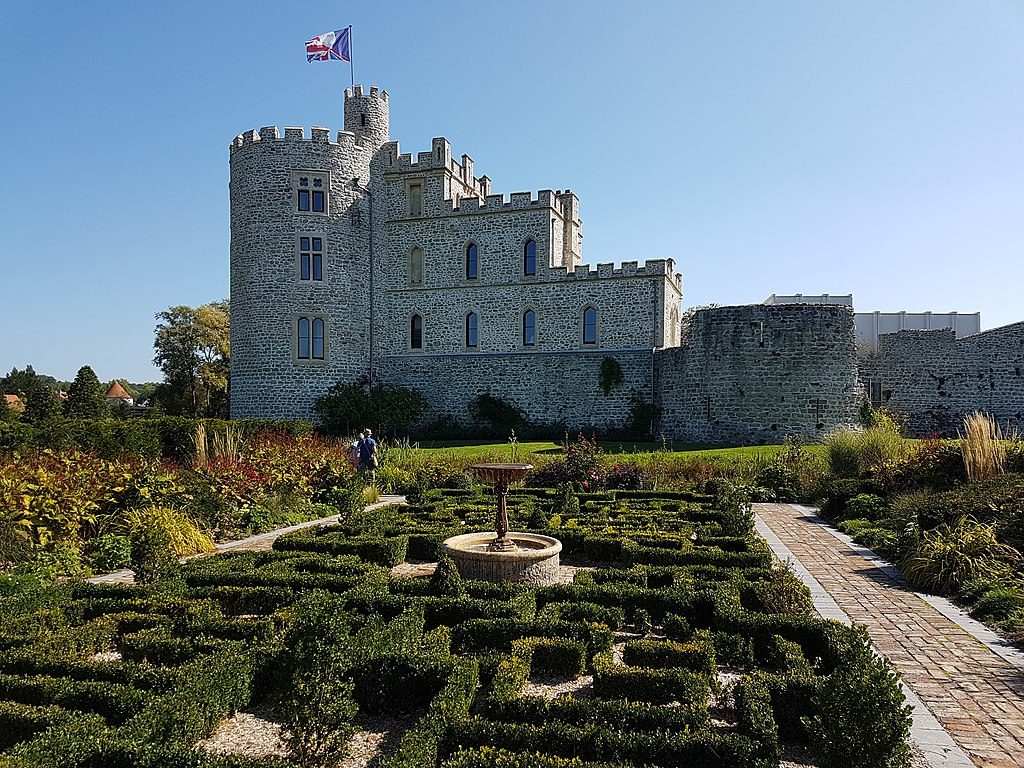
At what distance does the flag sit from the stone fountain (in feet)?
88.6

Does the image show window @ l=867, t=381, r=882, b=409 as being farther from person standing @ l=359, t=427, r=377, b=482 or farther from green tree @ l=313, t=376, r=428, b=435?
person standing @ l=359, t=427, r=377, b=482

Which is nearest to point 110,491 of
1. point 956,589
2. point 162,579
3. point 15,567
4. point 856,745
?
point 15,567

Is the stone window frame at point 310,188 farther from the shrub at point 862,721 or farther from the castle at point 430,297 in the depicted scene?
the shrub at point 862,721

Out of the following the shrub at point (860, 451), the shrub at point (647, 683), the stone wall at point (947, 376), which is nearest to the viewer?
the shrub at point (647, 683)

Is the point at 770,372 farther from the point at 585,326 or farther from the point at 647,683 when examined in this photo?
the point at 647,683

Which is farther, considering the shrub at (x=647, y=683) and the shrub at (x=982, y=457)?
the shrub at (x=982, y=457)

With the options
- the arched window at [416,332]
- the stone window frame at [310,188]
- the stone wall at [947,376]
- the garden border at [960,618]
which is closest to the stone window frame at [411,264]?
the arched window at [416,332]

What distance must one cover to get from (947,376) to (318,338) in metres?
27.2

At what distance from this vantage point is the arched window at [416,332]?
3272 cm

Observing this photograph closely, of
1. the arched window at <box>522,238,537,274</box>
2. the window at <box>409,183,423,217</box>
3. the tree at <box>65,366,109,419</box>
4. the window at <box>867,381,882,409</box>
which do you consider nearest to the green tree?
the arched window at <box>522,238,537,274</box>

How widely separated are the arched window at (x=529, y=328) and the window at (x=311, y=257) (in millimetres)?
9480

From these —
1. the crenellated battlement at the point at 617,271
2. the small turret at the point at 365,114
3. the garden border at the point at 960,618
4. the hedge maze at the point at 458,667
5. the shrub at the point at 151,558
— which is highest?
the small turret at the point at 365,114

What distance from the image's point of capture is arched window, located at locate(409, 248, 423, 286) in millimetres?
32781

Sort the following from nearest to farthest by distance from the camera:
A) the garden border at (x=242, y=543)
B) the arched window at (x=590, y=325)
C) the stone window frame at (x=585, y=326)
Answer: the garden border at (x=242, y=543) → the stone window frame at (x=585, y=326) → the arched window at (x=590, y=325)
